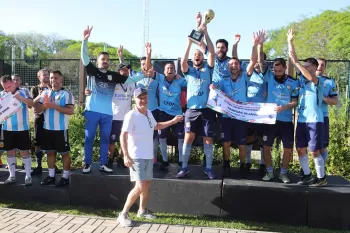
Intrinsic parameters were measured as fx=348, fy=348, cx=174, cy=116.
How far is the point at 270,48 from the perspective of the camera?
61.5 m

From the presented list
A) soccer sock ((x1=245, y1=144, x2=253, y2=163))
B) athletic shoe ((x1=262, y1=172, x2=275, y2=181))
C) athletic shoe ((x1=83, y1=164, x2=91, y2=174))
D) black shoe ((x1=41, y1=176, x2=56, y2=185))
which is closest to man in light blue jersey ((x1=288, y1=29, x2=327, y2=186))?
athletic shoe ((x1=262, y1=172, x2=275, y2=181))

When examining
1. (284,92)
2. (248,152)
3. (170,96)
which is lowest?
(248,152)

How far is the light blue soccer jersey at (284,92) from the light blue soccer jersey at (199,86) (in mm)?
1047

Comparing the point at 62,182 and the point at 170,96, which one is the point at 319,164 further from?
the point at 62,182

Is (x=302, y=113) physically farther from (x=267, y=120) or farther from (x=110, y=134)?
(x=110, y=134)

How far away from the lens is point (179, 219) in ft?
17.3

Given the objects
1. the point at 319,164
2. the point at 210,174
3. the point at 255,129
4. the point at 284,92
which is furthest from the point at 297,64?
the point at 210,174

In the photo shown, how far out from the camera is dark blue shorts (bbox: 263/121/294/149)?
5.59 m

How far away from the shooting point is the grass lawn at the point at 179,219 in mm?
5066

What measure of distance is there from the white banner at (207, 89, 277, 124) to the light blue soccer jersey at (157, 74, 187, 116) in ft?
2.46

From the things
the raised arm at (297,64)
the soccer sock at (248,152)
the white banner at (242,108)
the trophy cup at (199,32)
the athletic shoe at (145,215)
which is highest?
the trophy cup at (199,32)

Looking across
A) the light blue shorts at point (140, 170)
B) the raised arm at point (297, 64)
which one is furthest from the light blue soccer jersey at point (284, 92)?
the light blue shorts at point (140, 170)

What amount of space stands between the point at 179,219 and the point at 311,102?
2.68 m

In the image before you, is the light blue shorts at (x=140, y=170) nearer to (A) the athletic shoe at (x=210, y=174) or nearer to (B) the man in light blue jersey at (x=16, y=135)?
(A) the athletic shoe at (x=210, y=174)
